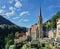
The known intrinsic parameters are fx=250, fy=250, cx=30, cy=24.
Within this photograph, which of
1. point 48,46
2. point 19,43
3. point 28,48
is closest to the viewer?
point 48,46

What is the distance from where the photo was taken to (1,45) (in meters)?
12.5

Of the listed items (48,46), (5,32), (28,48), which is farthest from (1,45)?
(48,46)

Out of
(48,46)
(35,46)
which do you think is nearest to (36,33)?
(35,46)

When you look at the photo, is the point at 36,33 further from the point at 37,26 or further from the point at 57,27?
the point at 57,27

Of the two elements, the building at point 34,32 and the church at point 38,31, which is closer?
the church at point 38,31

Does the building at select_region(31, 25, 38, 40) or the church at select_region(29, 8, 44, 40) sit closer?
the church at select_region(29, 8, 44, 40)

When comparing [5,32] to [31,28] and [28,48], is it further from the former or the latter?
[28,48]

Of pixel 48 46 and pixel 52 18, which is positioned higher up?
pixel 52 18

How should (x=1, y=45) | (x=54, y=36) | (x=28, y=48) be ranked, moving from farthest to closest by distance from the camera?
(x=1, y=45)
(x=54, y=36)
(x=28, y=48)

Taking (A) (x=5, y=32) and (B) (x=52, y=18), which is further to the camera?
(A) (x=5, y=32)

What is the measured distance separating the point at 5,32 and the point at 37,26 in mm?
4239

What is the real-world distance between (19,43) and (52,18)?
1.63m

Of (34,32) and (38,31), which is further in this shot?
(34,32)

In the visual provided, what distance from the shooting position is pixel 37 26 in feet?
33.8
